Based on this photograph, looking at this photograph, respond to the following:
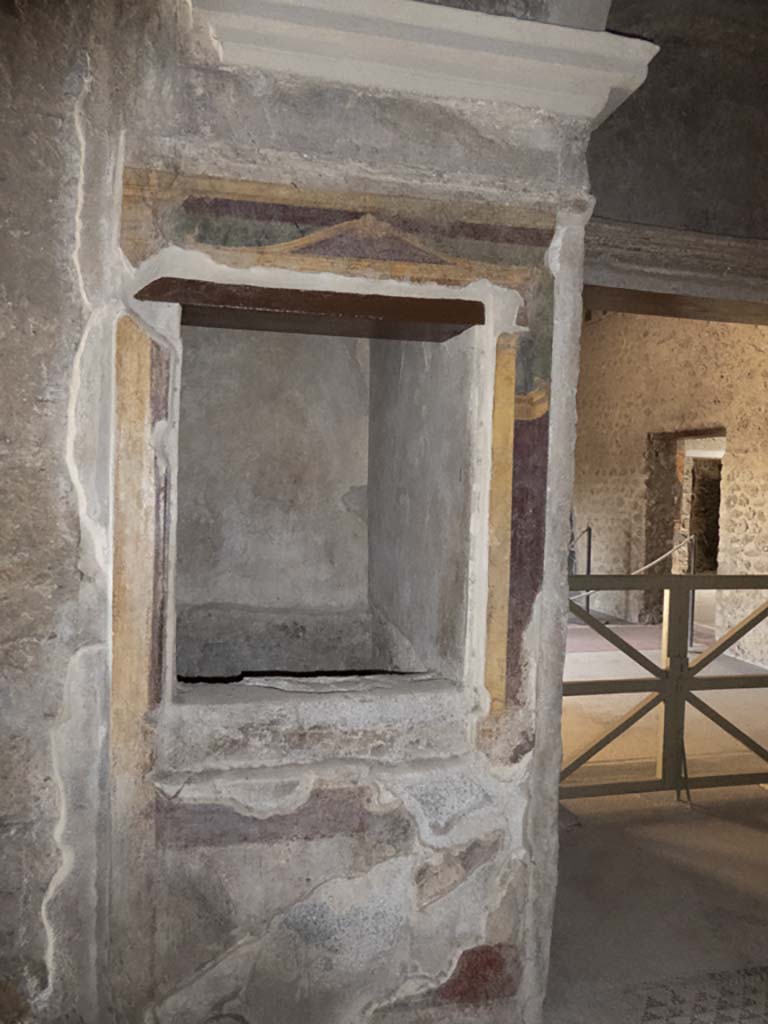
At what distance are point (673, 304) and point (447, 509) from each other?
5.74 ft

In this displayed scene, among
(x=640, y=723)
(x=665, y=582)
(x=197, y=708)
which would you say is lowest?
(x=640, y=723)

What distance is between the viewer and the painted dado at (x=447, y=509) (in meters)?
1.82

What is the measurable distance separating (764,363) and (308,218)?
622 cm

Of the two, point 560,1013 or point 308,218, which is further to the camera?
point 560,1013

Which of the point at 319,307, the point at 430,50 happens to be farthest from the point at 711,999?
the point at 430,50

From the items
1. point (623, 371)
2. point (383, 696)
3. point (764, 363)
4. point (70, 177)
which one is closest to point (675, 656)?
point (383, 696)

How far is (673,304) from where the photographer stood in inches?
132

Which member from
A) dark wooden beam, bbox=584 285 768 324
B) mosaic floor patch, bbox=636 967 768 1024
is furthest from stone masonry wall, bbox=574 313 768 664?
mosaic floor patch, bbox=636 967 768 1024

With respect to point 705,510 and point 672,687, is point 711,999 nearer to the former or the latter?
point 672,687

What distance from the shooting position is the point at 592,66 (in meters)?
1.88

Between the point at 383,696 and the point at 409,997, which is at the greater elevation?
the point at 383,696

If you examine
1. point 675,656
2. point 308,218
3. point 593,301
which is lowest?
point 675,656

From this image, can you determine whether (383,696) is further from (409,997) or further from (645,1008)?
(645,1008)

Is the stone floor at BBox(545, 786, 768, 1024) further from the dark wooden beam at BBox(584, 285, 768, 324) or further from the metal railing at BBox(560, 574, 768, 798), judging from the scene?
the dark wooden beam at BBox(584, 285, 768, 324)
